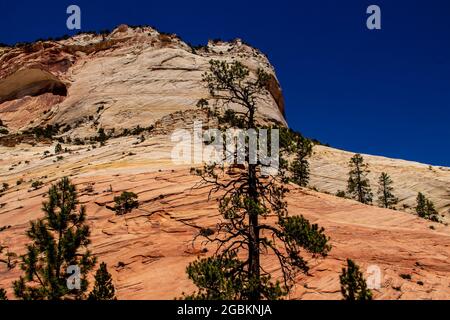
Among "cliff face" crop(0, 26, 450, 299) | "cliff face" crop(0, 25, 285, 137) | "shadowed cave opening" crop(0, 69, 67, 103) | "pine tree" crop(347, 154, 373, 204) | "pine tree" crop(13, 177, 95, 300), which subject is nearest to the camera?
"pine tree" crop(13, 177, 95, 300)

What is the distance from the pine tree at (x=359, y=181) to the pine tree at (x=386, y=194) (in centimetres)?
125

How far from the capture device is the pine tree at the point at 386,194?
48.2 m

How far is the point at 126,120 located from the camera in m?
60.2

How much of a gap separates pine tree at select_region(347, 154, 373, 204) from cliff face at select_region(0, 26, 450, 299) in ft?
3.86

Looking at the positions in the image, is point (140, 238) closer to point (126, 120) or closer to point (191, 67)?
point (126, 120)

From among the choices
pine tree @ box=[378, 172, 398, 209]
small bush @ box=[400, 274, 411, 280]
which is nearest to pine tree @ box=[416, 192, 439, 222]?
pine tree @ box=[378, 172, 398, 209]

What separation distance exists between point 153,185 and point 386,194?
32178 mm

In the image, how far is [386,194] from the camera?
163ft

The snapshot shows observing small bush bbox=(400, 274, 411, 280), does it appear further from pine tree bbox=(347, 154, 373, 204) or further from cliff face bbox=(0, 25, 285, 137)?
cliff face bbox=(0, 25, 285, 137)

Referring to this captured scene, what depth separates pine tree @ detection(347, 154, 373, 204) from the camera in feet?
160

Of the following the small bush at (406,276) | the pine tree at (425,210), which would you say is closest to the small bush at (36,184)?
the small bush at (406,276)

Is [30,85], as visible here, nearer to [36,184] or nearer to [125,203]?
[36,184]

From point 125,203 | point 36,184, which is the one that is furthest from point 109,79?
point 125,203

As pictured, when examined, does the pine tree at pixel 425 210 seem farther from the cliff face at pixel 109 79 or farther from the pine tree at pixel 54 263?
the pine tree at pixel 54 263
